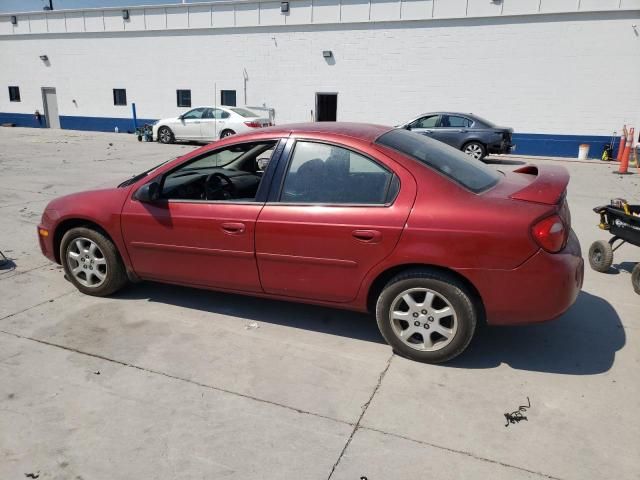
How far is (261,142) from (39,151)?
1555 cm

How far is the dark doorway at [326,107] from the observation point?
2151cm

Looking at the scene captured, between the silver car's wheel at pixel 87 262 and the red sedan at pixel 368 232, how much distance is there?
77 mm

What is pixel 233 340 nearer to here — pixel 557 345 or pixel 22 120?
pixel 557 345

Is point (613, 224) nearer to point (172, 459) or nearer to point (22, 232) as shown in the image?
point (172, 459)

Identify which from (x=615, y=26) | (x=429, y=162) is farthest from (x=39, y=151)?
→ (x=615, y=26)

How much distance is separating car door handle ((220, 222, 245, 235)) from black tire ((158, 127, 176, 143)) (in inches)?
687

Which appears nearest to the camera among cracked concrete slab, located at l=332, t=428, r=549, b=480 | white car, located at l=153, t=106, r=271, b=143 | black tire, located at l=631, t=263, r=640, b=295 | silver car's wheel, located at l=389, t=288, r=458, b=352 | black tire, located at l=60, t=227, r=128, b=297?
cracked concrete slab, located at l=332, t=428, r=549, b=480

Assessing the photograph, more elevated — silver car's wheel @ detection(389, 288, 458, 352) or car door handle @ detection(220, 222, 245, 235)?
car door handle @ detection(220, 222, 245, 235)

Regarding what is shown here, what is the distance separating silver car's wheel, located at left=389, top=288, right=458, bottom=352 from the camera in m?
3.29

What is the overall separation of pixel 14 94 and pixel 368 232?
33.1 meters

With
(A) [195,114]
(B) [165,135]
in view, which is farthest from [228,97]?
(B) [165,135]

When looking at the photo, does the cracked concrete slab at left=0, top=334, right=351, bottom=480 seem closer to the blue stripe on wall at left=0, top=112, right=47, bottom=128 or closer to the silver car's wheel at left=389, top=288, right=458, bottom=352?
the silver car's wheel at left=389, top=288, right=458, bottom=352

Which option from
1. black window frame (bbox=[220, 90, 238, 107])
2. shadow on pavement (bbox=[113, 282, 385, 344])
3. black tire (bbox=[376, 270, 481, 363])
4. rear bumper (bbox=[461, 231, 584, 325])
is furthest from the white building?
rear bumper (bbox=[461, 231, 584, 325])

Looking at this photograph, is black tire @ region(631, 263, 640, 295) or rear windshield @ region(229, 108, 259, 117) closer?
black tire @ region(631, 263, 640, 295)
